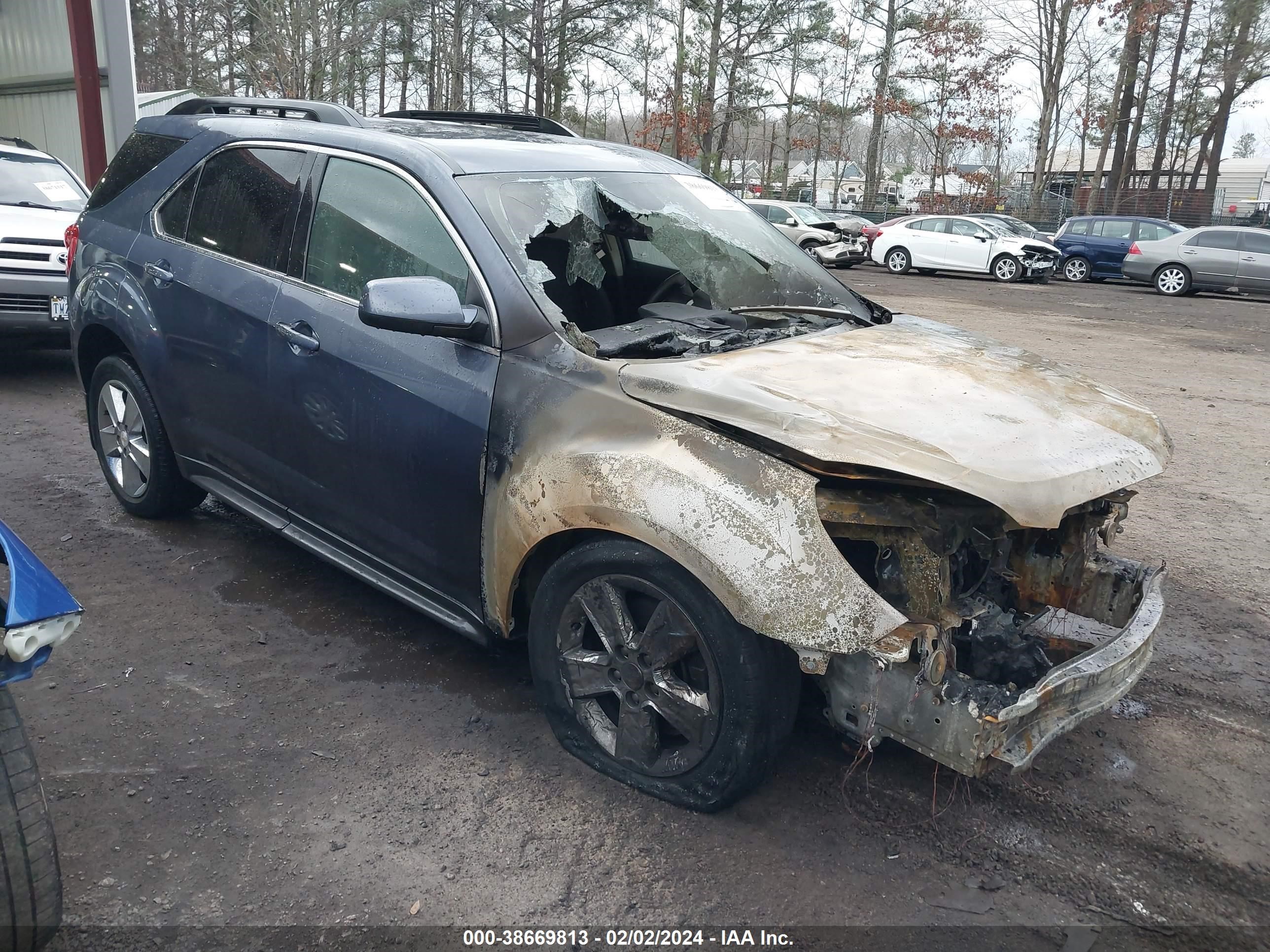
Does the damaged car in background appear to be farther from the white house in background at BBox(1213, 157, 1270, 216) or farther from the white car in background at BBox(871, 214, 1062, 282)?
the white house in background at BBox(1213, 157, 1270, 216)

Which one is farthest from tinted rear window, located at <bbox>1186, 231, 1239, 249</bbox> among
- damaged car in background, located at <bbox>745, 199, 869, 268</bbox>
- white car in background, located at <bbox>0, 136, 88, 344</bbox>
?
white car in background, located at <bbox>0, 136, 88, 344</bbox>

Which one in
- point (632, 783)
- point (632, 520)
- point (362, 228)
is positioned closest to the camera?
point (632, 520)

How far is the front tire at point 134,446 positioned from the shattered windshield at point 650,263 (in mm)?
2162

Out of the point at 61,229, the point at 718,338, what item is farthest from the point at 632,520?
the point at 61,229

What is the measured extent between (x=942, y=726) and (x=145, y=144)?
14.0 ft

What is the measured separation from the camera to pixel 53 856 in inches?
81.2

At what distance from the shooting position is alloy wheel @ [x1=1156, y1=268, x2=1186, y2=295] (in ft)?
65.4

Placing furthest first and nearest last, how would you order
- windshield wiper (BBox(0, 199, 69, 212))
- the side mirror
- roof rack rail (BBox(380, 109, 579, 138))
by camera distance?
windshield wiper (BBox(0, 199, 69, 212))
roof rack rail (BBox(380, 109, 579, 138))
the side mirror

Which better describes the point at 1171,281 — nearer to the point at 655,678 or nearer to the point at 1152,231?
the point at 1152,231

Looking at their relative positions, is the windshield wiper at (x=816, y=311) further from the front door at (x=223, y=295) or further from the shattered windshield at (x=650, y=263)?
the front door at (x=223, y=295)

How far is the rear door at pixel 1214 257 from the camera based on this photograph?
63.0 ft

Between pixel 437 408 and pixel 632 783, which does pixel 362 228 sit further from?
pixel 632 783

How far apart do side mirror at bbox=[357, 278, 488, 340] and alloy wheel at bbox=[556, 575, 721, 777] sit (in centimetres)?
88

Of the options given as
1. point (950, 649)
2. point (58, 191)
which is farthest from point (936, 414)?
point (58, 191)
